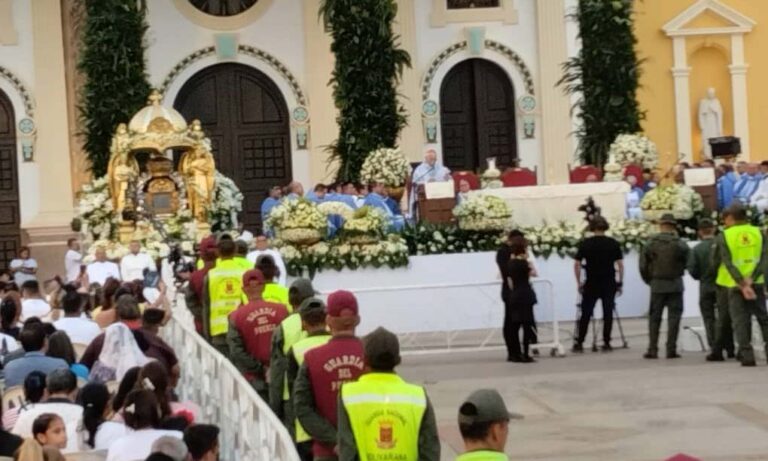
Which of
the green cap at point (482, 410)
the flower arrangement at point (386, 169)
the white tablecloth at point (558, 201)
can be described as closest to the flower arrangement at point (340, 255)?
the white tablecloth at point (558, 201)

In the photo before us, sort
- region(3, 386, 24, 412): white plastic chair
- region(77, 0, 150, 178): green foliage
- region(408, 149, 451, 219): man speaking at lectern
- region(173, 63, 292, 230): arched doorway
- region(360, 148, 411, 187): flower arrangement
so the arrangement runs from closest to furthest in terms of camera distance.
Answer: region(3, 386, 24, 412): white plastic chair < region(408, 149, 451, 219): man speaking at lectern < region(360, 148, 411, 187): flower arrangement < region(77, 0, 150, 178): green foliage < region(173, 63, 292, 230): arched doorway

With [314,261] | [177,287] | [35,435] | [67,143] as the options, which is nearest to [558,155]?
[67,143]

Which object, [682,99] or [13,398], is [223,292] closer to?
[13,398]

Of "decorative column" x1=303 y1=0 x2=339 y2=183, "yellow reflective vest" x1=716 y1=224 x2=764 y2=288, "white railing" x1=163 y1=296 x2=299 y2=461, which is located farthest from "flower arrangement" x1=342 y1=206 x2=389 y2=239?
"decorative column" x1=303 y1=0 x2=339 y2=183

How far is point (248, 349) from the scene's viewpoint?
1256cm

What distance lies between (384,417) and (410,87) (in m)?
28.6

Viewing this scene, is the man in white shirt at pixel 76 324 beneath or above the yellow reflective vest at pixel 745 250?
beneath

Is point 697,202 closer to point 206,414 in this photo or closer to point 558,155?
point 558,155

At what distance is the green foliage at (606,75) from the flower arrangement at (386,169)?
223 inches

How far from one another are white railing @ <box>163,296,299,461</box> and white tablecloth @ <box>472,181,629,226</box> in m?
11.4

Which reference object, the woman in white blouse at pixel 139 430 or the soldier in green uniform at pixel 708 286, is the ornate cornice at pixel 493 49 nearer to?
the soldier in green uniform at pixel 708 286

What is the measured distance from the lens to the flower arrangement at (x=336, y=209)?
2614 centimetres

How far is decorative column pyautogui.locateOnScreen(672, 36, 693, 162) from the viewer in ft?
128

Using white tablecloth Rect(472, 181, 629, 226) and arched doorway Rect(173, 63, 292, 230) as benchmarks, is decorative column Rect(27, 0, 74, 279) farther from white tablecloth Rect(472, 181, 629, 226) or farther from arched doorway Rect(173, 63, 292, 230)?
white tablecloth Rect(472, 181, 629, 226)
